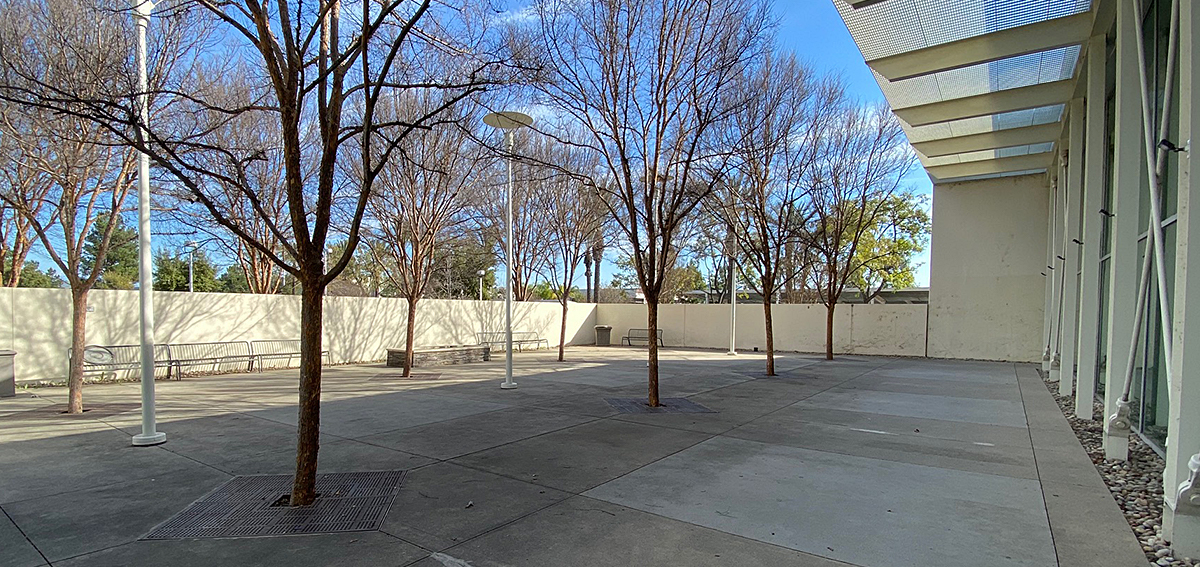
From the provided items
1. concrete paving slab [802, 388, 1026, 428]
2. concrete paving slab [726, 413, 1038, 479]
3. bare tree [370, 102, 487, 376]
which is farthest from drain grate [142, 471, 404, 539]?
bare tree [370, 102, 487, 376]

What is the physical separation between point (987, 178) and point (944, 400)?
39.1ft

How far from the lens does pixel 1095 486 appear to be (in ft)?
17.1

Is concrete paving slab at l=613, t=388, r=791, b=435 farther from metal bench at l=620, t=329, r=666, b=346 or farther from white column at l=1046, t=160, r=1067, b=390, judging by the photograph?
metal bench at l=620, t=329, r=666, b=346

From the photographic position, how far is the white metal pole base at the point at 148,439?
21.3 feet

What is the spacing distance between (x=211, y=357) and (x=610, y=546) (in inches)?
528

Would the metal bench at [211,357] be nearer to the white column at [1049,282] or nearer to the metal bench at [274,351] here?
the metal bench at [274,351]

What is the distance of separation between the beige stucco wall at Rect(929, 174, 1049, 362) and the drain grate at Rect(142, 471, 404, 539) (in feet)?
64.2

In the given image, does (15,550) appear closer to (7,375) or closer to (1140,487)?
(1140,487)

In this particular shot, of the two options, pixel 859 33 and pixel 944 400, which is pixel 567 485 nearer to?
pixel 944 400

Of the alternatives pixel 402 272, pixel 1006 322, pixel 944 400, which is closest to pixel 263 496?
pixel 402 272

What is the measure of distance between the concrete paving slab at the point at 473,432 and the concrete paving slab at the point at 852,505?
204 cm

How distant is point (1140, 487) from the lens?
5.19 meters

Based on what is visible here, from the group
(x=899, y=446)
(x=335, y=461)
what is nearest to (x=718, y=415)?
(x=899, y=446)

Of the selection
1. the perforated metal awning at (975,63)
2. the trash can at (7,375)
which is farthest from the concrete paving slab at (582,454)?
the trash can at (7,375)
